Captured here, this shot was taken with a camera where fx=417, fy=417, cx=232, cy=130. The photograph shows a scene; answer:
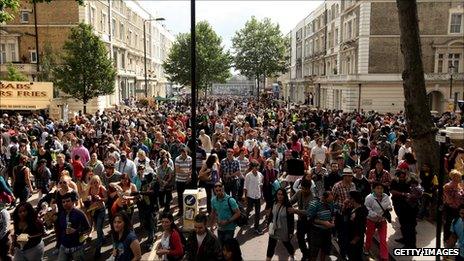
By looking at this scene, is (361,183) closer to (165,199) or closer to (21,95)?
(165,199)

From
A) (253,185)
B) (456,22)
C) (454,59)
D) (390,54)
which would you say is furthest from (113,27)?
(253,185)

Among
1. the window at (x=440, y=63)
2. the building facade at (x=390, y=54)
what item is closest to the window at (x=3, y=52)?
the building facade at (x=390, y=54)

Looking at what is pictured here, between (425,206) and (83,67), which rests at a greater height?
(83,67)

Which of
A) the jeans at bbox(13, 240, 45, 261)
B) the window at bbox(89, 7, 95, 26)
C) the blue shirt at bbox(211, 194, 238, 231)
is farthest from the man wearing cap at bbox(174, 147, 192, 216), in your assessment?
the window at bbox(89, 7, 95, 26)

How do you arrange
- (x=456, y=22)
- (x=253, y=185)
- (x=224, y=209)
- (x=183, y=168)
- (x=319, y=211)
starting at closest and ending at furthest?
1. (x=319, y=211)
2. (x=224, y=209)
3. (x=253, y=185)
4. (x=183, y=168)
5. (x=456, y=22)

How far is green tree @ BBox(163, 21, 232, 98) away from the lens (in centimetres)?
5962

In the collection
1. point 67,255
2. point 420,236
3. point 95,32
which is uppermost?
point 95,32

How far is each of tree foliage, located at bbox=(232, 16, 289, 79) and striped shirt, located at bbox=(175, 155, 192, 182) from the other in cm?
5275

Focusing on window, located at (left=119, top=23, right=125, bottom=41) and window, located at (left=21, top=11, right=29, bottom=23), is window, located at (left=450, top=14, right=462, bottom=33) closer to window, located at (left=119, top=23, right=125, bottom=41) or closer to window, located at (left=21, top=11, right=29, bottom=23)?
window, located at (left=119, top=23, right=125, bottom=41)

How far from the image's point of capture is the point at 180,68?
199 feet

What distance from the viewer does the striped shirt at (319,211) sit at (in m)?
6.99

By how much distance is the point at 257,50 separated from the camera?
6291cm

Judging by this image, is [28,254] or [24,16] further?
[24,16]

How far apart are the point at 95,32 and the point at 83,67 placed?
11.6 metres
